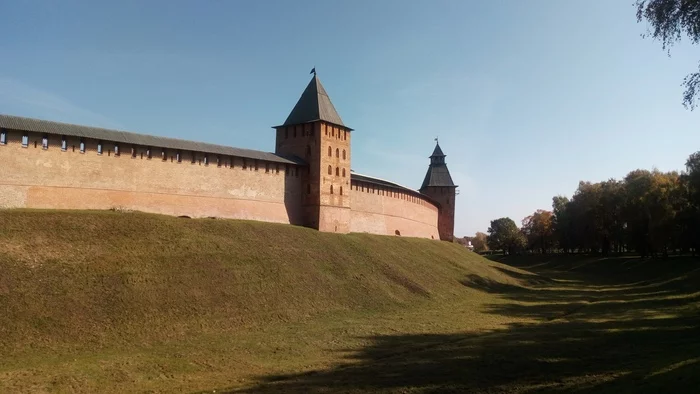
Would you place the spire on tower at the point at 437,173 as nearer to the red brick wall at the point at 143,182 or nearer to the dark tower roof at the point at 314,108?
the dark tower roof at the point at 314,108

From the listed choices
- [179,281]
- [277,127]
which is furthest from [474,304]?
[277,127]

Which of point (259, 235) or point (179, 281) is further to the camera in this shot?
point (259, 235)

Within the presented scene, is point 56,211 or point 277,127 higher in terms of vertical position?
point 277,127

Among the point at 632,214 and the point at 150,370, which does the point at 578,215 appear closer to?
the point at 632,214

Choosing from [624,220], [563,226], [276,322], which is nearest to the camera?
[276,322]

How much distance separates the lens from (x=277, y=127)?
1337 inches

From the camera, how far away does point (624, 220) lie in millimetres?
55531

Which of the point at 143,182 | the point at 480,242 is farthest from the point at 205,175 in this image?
the point at 480,242

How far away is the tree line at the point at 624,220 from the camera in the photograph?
45938 mm

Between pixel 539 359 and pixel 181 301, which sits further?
pixel 181 301

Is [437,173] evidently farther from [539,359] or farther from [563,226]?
[539,359]

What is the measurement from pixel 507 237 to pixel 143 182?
73566 mm

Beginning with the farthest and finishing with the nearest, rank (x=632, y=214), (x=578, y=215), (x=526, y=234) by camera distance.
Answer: (x=526, y=234)
(x=578, y=215)
(x=632, y=214)

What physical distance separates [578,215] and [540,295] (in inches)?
1529
